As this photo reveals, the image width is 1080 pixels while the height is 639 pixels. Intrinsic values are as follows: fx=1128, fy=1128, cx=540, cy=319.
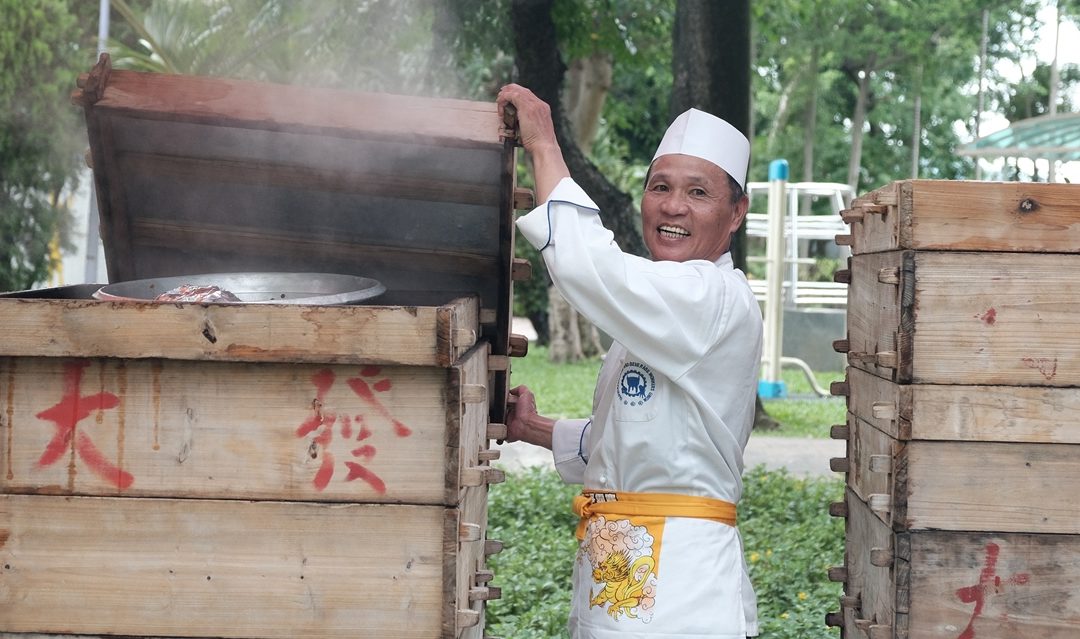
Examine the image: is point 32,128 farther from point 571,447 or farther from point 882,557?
point 882,557

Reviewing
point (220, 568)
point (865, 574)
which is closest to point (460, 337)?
point (220, 568)

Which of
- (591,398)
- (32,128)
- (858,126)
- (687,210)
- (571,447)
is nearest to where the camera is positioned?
(687,210)

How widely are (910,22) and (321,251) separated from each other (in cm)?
1882

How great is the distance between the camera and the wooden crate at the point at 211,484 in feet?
7.32

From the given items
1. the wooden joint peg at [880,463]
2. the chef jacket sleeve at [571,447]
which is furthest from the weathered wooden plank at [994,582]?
the chef jacket sleeve at [571,447]

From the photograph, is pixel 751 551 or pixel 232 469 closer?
pixel 232 469

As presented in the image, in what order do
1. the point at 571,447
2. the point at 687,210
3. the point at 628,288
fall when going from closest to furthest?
the point at 628,288, the point at 687,210, the point at 571,447

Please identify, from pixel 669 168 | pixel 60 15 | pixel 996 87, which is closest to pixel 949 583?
pixel 669 168

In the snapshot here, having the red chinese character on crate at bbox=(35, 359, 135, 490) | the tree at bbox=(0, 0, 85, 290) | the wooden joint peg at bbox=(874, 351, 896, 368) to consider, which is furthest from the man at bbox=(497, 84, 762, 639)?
the tree at bbox=(0, 0, 85, 290)

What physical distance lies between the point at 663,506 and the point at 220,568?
1081 millimetres

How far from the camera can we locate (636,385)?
282cm

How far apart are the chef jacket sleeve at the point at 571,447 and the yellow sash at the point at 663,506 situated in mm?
419

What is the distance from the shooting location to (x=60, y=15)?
11422 mm

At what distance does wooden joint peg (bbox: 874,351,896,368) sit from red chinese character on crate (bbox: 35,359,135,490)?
171 centimetres
